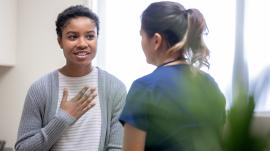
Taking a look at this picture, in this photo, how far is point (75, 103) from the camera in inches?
51.3

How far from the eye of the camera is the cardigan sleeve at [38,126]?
1.26 metres

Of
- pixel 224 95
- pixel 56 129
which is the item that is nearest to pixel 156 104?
pixel 224 95

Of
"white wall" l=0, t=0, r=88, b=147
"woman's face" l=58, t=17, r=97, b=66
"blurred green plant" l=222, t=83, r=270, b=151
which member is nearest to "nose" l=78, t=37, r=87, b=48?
"woman's face" l=58, t=17, r=97, b=66

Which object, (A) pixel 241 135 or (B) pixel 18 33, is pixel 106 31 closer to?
(B) pixel 18 33

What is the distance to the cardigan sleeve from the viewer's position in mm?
1258

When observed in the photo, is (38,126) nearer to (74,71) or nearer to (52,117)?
(52,117)

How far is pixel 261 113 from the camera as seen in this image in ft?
1.20

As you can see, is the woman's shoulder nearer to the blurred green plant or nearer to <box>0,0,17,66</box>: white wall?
<box>0,0,17,66</box>: white wall

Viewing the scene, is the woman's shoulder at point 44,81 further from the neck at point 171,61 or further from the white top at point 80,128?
the neck at point 171,61

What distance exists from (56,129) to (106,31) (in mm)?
1045

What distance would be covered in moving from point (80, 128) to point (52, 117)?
0.36 feet

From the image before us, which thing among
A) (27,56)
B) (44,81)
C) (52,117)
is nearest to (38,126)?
(52,117)

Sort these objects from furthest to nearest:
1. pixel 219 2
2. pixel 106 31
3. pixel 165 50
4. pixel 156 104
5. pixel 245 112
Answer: pixel 106 31, pixel 165 50, pixel 219 2, pixel 156 104, pixel 245 112

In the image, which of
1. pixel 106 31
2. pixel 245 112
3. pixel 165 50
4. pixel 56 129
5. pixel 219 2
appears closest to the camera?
pixel 245 112
